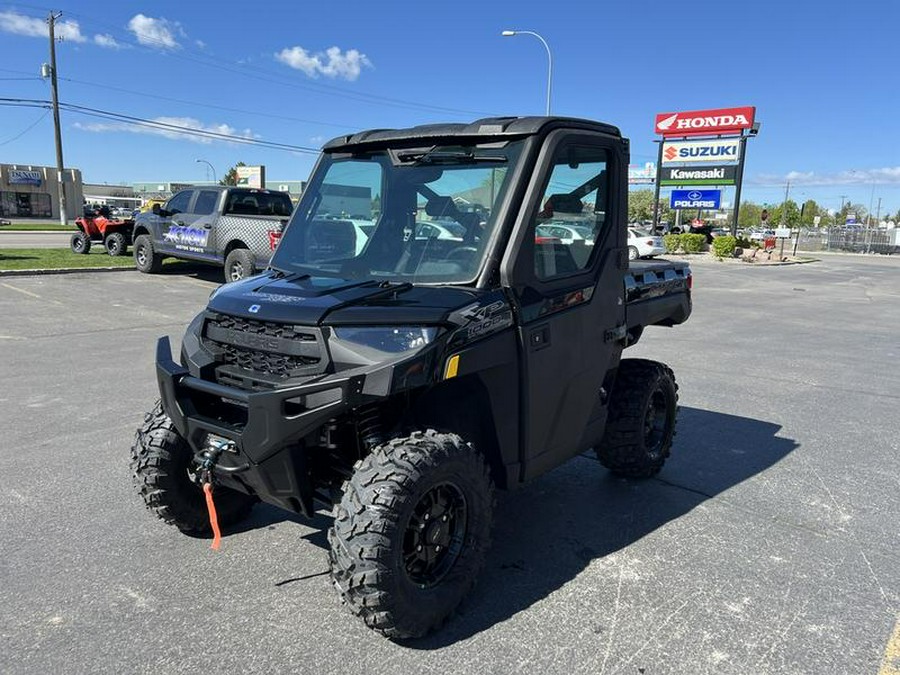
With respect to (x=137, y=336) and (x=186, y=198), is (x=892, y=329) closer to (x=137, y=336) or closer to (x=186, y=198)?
(x=137, y=336)

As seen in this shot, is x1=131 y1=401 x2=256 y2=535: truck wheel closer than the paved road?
Yes

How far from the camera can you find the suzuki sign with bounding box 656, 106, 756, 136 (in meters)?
34.9

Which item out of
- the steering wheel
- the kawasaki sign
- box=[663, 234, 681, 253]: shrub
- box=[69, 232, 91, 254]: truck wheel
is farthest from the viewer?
Answer: the kawasaki sign

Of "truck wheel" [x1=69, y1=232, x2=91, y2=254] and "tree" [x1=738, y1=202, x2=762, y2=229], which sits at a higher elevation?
"tree" [x1=738, y1=202, x2=762, y2=229]

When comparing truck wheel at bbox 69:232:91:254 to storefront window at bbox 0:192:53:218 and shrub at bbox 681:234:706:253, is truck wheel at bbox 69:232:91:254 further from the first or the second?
storefront window at bbox 0:192:53:218

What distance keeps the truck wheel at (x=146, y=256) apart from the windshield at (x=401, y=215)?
13.5 meters

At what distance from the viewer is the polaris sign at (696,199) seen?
36344 mm

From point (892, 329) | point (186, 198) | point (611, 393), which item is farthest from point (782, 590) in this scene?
point (186, 198)

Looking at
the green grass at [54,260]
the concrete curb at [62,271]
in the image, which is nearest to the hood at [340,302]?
the concrete curb at [62,271]

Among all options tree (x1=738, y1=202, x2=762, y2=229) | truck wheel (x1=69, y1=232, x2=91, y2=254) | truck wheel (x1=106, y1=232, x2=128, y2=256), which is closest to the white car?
truck wheel (x1=106, y1=232, x2=128, y2=256)

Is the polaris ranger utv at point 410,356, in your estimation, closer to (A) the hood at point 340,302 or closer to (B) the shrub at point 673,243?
(A) the hood at point 340,302

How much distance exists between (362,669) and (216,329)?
1.59m

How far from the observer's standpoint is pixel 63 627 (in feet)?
9.26

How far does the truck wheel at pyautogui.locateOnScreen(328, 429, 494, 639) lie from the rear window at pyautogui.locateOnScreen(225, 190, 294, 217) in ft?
41.7
